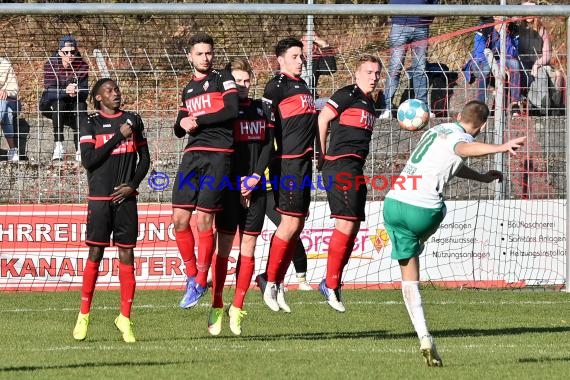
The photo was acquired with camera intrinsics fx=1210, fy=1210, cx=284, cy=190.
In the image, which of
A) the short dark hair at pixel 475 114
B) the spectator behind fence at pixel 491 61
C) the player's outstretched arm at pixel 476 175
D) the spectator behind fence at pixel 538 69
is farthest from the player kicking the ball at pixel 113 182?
the spectator behind fence at pixel 538 69


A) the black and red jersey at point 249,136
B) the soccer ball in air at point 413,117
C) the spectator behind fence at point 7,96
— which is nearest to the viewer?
the black and red jersey at point 249,136

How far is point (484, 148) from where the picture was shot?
8.20 metres

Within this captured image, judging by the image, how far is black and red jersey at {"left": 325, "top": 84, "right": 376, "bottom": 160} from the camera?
39.3ft

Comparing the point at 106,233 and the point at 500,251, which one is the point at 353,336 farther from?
the point at 500,251

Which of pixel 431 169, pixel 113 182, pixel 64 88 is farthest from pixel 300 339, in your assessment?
pixel 64 88

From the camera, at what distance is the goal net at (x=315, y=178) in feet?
49.9

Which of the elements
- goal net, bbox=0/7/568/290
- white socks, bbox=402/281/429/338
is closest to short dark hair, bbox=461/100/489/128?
white socks, bbox=402/281/429/338

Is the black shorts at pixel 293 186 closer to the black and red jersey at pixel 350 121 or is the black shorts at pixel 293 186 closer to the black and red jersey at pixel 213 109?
the black and red jersey at pixel 350 121

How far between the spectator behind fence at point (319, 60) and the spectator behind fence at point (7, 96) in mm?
3884

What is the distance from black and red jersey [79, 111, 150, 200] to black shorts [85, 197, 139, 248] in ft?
0.31

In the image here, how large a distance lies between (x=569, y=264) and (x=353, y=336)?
466 centimetres

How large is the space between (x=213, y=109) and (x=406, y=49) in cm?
554

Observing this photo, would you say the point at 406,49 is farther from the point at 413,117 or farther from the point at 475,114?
the point at 475,114

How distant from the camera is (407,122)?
11930 millimetres
